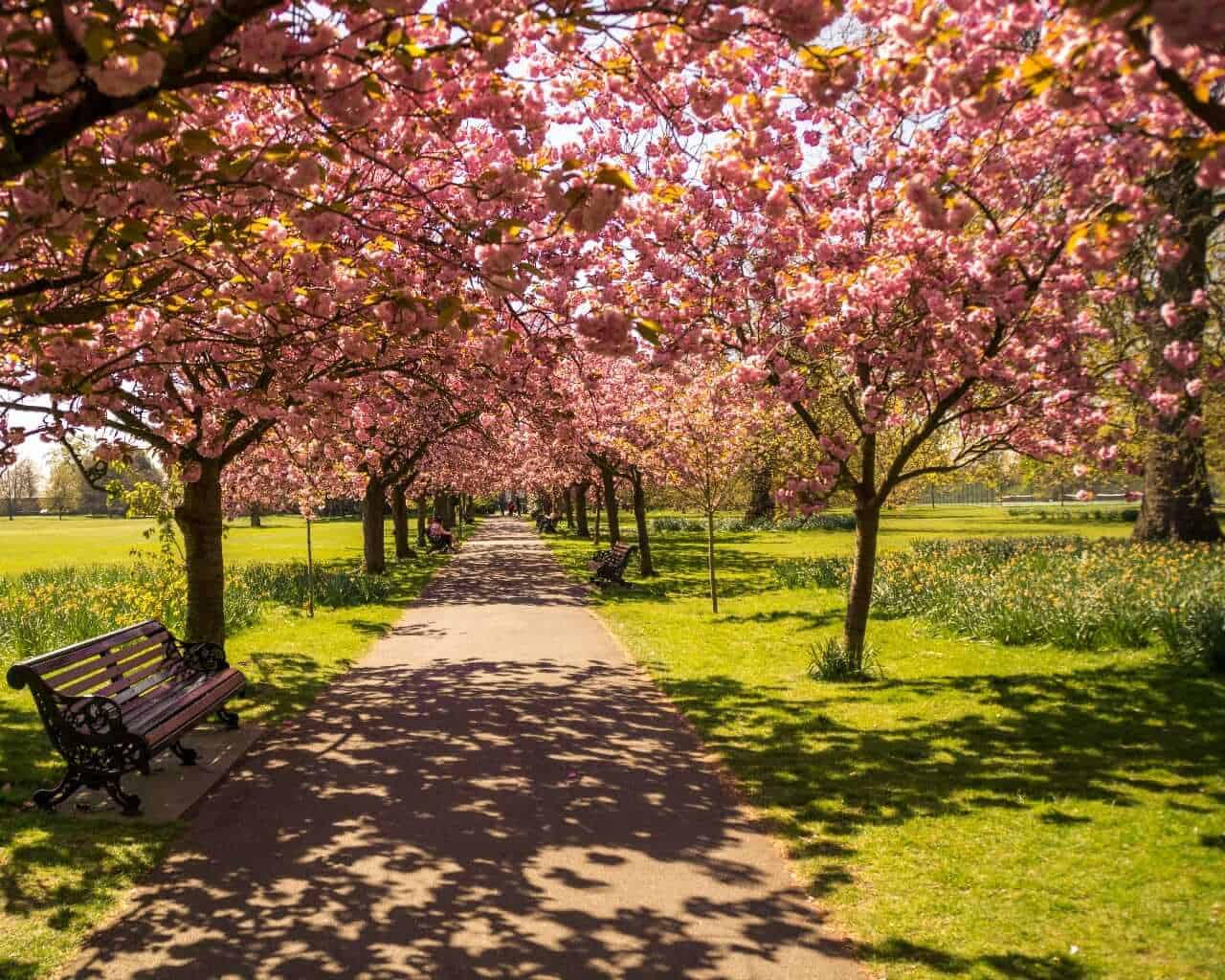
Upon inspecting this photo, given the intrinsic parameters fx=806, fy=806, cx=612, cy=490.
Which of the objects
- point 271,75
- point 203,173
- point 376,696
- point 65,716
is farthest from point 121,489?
point 271,75

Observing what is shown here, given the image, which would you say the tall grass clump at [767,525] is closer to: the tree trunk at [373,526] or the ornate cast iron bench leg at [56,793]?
the tree trunk at [373,526]

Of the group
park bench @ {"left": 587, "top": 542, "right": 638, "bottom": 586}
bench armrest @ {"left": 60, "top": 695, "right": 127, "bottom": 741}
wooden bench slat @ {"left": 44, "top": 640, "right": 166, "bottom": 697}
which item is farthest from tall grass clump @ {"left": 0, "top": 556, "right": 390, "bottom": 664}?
bench armrest @ {"left": 60, "top": 695, "right": 127, "bottom": 741}

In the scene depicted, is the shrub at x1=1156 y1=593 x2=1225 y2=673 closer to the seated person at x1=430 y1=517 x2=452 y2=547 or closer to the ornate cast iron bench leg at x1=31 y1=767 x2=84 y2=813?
the ornate cast iron bench leg at x1=31 y1=767 x2=84 y2=813

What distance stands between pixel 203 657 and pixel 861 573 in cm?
736

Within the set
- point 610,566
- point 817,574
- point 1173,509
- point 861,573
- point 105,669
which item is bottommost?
point 817,574

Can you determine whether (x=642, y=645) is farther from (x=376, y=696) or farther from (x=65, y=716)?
(x=65, y=716)

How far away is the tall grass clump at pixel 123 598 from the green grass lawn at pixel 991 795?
755cm

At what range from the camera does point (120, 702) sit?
6664 mm

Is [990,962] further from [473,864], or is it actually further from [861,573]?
[861,573]

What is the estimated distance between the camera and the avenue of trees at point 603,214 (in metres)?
3.73

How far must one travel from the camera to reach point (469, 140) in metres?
7.54

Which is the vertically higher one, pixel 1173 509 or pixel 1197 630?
pixel 1173 509

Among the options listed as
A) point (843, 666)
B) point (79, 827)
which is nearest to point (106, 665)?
point (79, 827)

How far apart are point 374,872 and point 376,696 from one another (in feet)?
15.1
